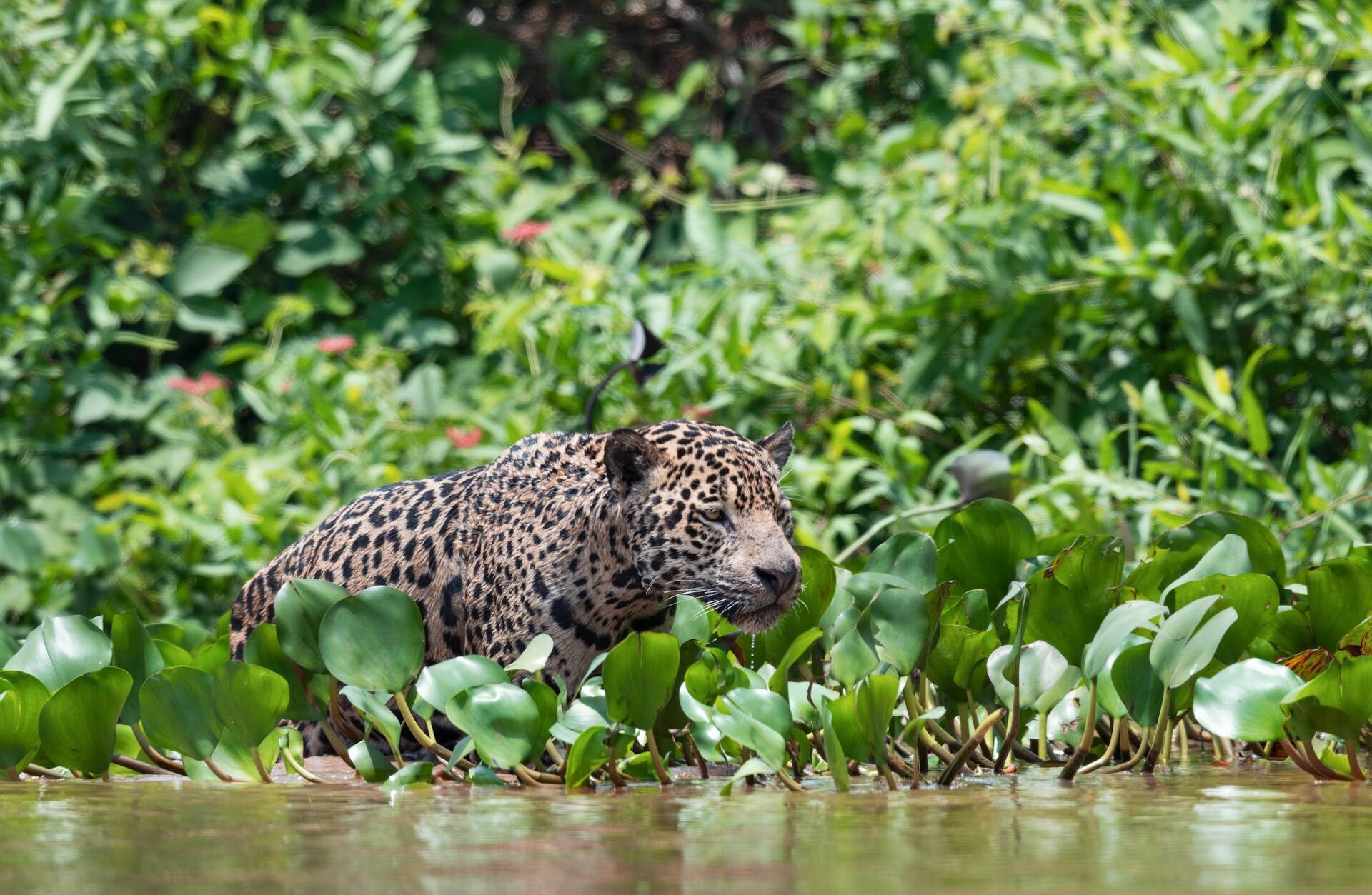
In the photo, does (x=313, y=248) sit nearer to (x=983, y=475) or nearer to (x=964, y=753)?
(x=983, y=475)

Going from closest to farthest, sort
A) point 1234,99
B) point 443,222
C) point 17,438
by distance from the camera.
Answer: point 1234,99 → point 17,438 → point 443,222

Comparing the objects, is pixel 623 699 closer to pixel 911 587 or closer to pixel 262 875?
pixel 911 587

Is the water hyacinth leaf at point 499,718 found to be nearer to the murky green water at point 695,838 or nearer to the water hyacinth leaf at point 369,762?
the murky green water at point 695,838

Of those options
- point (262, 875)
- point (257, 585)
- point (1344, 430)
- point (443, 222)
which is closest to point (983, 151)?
point (1344, 430)

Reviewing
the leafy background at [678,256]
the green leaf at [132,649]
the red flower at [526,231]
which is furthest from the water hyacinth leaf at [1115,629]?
the red flower at [526,231]

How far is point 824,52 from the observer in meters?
8.23

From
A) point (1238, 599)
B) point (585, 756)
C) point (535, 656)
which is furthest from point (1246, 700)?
point (535, 656)

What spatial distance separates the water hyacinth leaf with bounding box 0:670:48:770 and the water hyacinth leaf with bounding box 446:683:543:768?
0.68 meters

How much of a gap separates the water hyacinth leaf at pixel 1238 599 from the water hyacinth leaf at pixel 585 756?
0.96m

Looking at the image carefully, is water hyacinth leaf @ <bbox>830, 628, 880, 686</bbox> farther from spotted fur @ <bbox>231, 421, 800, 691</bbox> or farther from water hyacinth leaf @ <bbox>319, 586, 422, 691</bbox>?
water hyacinth leaf @ <bbox>319, 586, 422, 691</bbox>

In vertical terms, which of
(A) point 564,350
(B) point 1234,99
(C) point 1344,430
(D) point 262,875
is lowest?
(D) point 262,875

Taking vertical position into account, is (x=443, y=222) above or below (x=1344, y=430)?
above

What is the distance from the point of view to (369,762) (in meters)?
2.63

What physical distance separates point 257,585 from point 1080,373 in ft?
11.3
